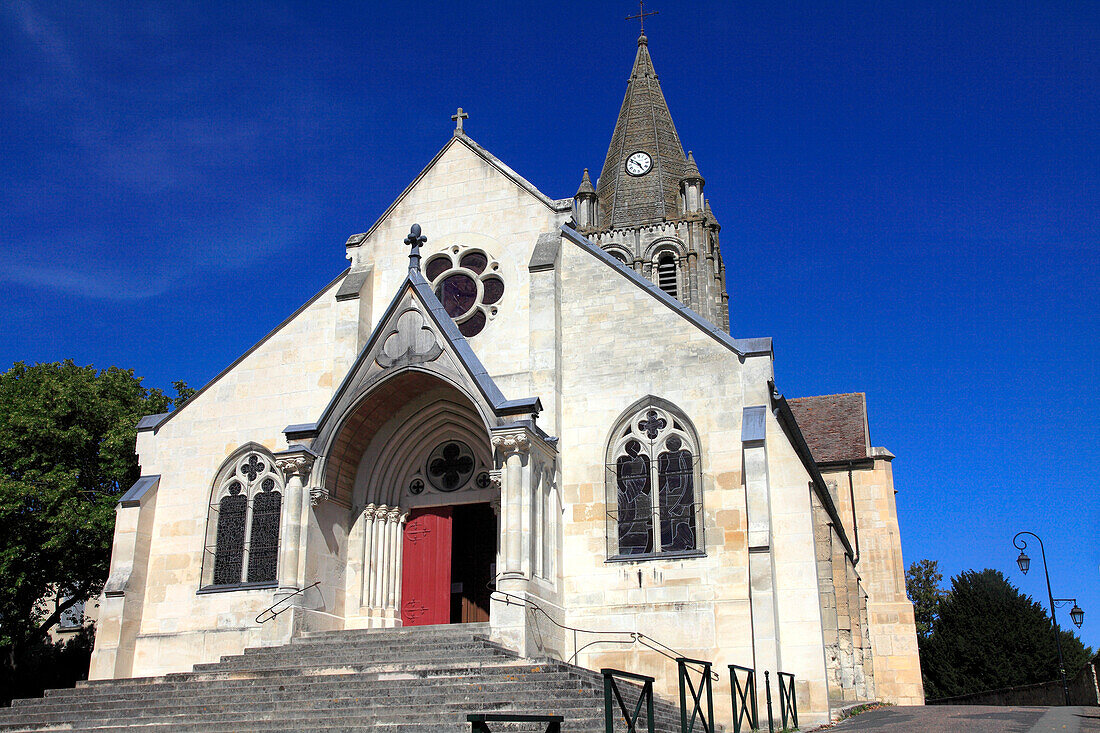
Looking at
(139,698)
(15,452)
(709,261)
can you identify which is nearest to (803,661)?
(139,698)

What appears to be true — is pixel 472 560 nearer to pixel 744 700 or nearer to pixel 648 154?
pixel 744 700

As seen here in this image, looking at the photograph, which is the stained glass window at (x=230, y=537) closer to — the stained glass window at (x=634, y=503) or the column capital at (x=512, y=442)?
the column capital at (x=512, y=442)

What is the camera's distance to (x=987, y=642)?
4156 centimetres

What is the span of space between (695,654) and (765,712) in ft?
4.92

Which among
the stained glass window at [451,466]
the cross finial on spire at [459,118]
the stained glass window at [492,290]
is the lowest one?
the stained glass window at [451,466]

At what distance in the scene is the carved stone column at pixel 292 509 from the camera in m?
18.0

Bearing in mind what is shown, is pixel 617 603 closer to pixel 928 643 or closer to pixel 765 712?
pixel 765 712

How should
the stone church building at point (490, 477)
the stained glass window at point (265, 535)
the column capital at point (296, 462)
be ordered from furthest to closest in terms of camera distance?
the stained glass window at point (265, 535) → the column capital at point (296, 462) → the stone church building at point (490, 477)

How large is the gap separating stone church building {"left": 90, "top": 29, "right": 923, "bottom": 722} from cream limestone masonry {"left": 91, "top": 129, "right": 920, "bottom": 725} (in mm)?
45

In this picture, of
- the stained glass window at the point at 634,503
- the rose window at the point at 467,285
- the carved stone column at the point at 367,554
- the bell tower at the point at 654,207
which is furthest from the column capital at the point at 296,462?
the bell tower at the point at 654,207

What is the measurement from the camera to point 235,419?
21109mm

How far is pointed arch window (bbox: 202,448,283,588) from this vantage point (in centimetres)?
1983

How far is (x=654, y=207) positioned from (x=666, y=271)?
436 cm

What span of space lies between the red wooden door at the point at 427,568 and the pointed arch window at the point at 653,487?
3.51m
